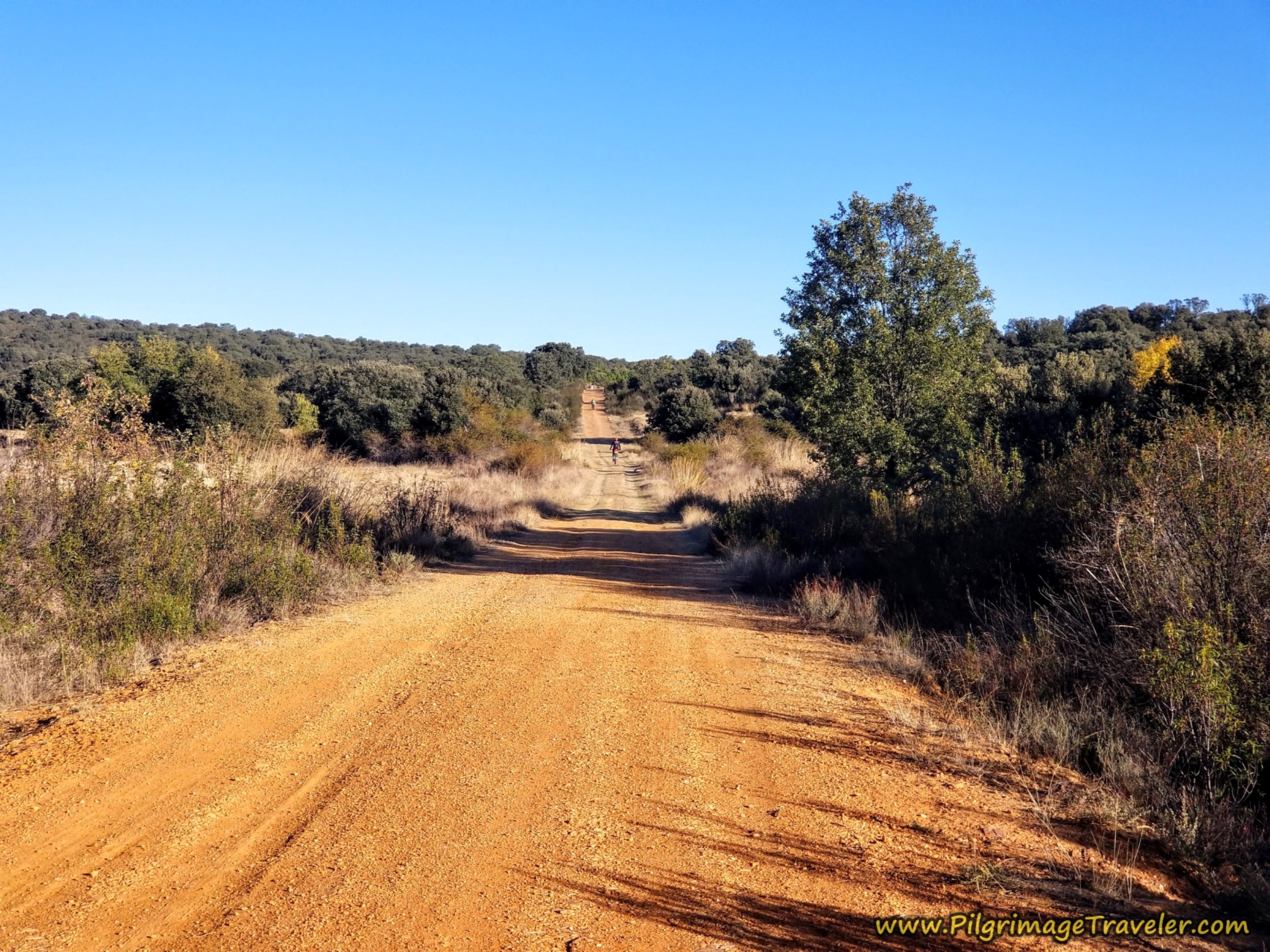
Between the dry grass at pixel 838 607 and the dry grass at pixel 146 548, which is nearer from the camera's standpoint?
the dry grass at pixel 146 548

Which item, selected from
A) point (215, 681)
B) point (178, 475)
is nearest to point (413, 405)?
point (178, 475)

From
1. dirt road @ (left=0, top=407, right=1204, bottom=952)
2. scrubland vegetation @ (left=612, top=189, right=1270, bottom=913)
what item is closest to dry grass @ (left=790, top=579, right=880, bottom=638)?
scrubland vegetation @ (left=612, top=189, right=1270, bottom=913)

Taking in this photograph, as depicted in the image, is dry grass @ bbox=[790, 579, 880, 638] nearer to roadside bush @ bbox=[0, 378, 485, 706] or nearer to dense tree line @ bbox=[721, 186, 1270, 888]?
dense tree line @ bbox=[721, 186, 1270, 888]

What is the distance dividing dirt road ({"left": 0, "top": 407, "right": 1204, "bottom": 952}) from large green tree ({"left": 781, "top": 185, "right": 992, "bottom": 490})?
1068 centimetres

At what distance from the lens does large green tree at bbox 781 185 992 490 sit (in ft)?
59.7

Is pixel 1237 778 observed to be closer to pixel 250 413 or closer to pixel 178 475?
pixel 178 475

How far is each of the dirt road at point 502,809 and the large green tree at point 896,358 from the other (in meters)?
10.7

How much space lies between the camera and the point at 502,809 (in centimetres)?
475

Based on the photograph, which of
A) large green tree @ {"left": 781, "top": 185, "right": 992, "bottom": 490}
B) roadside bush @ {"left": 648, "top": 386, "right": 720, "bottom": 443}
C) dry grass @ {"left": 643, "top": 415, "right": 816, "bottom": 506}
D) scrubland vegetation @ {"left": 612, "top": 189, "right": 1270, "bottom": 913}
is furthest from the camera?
roadside bush @ {"left": 648, "top": 386, "right": 720, "bottom": 443}

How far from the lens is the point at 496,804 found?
4.81 metres

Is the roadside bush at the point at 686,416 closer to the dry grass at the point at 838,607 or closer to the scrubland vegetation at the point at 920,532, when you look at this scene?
the scrubland vegetation at the point at 920,532

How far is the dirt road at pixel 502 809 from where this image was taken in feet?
12.1

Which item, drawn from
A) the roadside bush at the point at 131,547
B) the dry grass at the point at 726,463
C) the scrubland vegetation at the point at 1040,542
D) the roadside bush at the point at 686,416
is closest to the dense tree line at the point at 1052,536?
the scrubland vegetation at the point at 1040,542

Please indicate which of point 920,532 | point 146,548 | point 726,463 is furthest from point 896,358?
point 726,463
